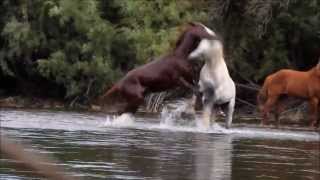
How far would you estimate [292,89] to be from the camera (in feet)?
53.2

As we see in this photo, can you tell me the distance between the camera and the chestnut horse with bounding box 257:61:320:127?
15734 mm

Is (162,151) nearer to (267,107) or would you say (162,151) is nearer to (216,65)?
(216,65)

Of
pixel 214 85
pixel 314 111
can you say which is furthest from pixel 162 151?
pixel 314 111

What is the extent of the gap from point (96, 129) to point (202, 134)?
1402 mm

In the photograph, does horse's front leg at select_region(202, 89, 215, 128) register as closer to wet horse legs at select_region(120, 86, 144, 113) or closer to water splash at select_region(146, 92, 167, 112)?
wet horse legs at select_region(120, 86, 144, 113)

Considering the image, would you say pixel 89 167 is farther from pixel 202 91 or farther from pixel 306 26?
pixel 306 26

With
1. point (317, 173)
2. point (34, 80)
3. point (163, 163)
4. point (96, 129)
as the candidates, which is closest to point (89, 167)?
point (163, 163)

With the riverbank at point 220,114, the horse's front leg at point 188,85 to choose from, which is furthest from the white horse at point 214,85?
the riverbank at point 220,114

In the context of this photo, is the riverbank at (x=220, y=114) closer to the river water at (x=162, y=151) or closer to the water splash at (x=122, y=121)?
the water splash at (x=122, y=121)

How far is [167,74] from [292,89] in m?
5.10

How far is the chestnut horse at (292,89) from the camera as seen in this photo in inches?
619

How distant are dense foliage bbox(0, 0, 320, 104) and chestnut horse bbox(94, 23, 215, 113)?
8.10m

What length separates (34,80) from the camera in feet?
82.7

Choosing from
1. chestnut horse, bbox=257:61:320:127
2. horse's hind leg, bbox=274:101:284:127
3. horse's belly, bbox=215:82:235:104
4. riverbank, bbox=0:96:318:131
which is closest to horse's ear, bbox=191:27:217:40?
horse's belly, bbox=215:82:235:104
